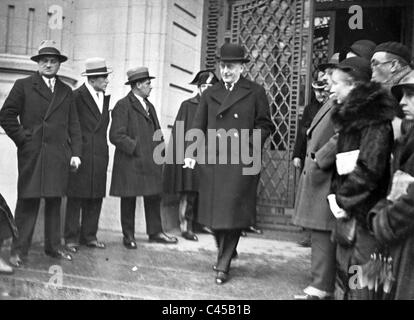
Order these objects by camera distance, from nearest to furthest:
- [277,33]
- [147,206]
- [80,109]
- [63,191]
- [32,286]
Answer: [32,286] → [63,191] → [80,109] → [147,206] → [277,33]

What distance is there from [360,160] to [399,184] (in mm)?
287

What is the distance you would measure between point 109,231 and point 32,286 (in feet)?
5.40

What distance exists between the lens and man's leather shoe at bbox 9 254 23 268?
427cm

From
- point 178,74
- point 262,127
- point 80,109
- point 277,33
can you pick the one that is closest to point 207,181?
point 262,127

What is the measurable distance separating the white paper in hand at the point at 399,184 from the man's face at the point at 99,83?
3263mm

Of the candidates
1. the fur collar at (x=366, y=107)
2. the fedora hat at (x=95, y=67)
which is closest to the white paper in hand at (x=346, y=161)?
the fur collar at (x=366, y=107)

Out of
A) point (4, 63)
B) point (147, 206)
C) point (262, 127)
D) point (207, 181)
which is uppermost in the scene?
point (4, 63)

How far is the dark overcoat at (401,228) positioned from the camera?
2.82 m

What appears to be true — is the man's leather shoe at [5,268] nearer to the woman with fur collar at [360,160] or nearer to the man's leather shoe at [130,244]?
the man's leather shoe at [130,244]

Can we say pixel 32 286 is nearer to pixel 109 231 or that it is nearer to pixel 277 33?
pixel 109 231

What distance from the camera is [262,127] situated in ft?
13.7

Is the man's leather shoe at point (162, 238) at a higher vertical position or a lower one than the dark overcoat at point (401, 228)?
lower

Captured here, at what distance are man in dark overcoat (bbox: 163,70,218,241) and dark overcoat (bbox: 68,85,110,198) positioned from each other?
847 mm

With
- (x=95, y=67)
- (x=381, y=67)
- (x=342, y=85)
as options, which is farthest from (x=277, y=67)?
(x=342, y=85)
